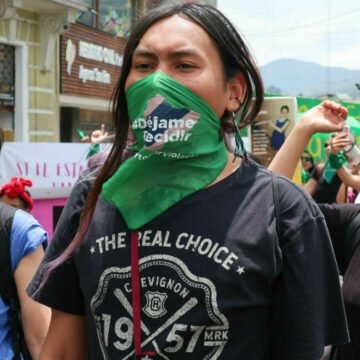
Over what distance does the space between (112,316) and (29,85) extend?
10859 mm

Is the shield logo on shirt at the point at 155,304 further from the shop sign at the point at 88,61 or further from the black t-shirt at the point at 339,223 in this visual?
the shop sign at the point at 88,61

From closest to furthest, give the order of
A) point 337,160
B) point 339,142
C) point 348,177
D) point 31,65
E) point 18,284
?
point 18,284 → point 339,142 → point 337,160 → point 348,177 → point 31,65

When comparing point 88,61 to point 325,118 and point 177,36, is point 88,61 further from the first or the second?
point 177,36

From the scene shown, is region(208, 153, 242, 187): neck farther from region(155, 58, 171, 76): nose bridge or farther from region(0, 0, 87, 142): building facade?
region(0, 0, 87, 142): building facade

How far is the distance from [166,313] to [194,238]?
171mm

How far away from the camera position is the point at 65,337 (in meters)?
1.58

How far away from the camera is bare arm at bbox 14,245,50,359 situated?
231cm

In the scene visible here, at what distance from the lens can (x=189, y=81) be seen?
1.42m

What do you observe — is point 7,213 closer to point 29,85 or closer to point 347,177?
point 347,177

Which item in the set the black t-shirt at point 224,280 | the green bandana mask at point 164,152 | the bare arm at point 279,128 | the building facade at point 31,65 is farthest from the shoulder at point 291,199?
the building facade at point 31,65

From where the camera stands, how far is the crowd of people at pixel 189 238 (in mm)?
1359

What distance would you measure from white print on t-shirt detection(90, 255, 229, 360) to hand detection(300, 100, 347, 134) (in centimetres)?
99

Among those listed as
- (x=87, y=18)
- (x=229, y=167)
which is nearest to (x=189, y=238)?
(x=229, y=167)

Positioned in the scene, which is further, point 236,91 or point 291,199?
point 236,91
